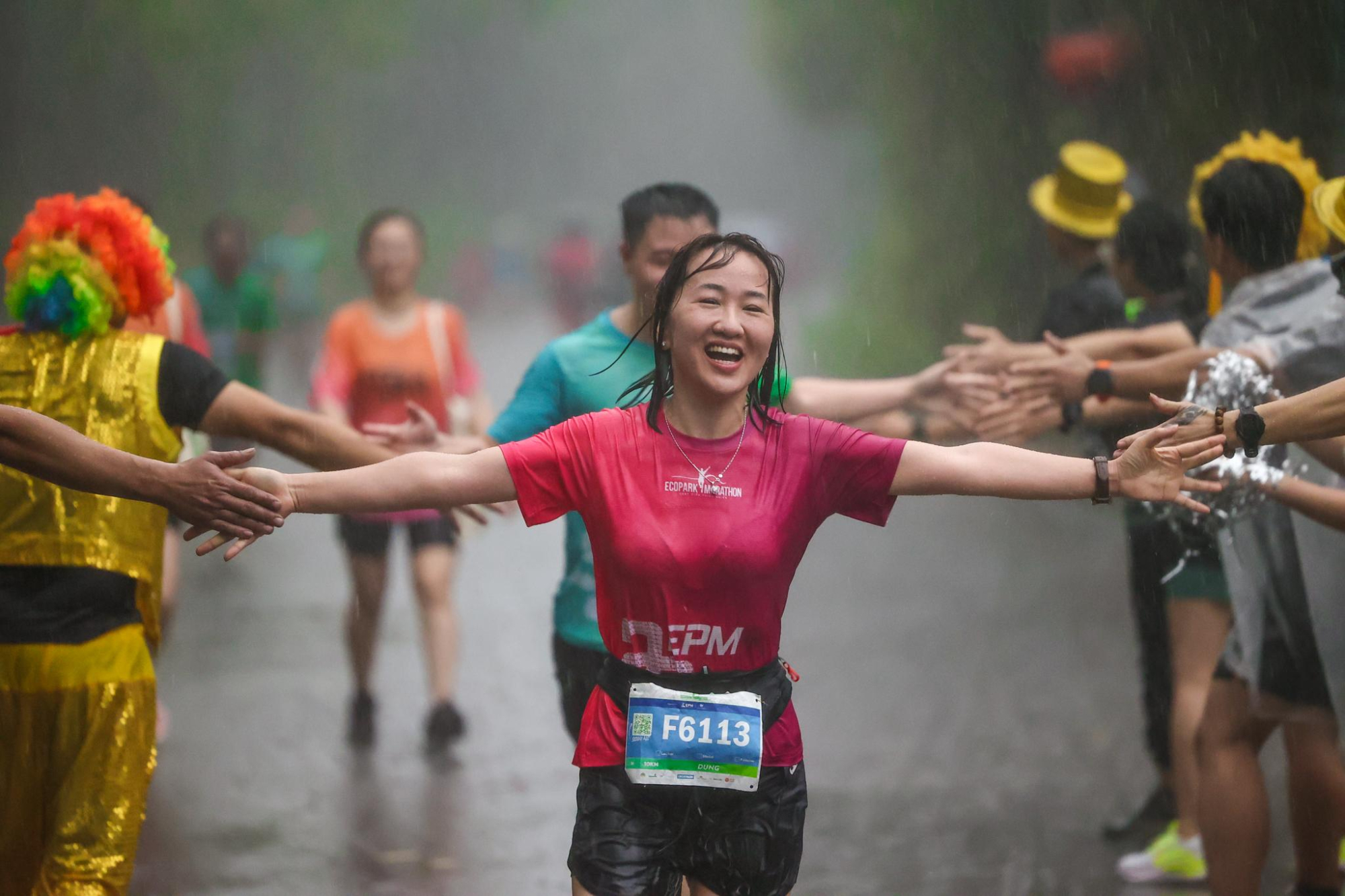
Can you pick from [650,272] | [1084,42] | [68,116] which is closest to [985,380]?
[650,272]

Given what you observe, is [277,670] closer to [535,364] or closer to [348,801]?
[348,801]

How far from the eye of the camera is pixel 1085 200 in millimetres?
6555

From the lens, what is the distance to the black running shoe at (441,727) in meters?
6.70

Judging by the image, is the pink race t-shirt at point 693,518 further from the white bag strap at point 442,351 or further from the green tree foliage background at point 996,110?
the green tree foliage background at point 996,110

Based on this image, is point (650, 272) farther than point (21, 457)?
Yes

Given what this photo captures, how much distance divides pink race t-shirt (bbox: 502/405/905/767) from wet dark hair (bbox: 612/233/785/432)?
6 cm

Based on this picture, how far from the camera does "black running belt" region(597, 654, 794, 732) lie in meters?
3.04

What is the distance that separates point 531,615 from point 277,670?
2345 millimetres

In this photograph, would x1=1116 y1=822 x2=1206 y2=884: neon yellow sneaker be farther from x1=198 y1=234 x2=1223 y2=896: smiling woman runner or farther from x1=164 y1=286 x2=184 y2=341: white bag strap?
x1=164 y1=286 x2=184 y2=341: white bag strap

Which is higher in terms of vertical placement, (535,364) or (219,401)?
(535,364)

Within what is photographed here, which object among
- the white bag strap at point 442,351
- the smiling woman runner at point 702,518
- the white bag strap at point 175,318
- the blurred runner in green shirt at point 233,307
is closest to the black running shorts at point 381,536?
the white bag strap at point 442,351

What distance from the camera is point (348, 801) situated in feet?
19.5

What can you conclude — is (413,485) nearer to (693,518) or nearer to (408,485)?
(408,485)

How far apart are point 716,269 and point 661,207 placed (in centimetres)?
116
